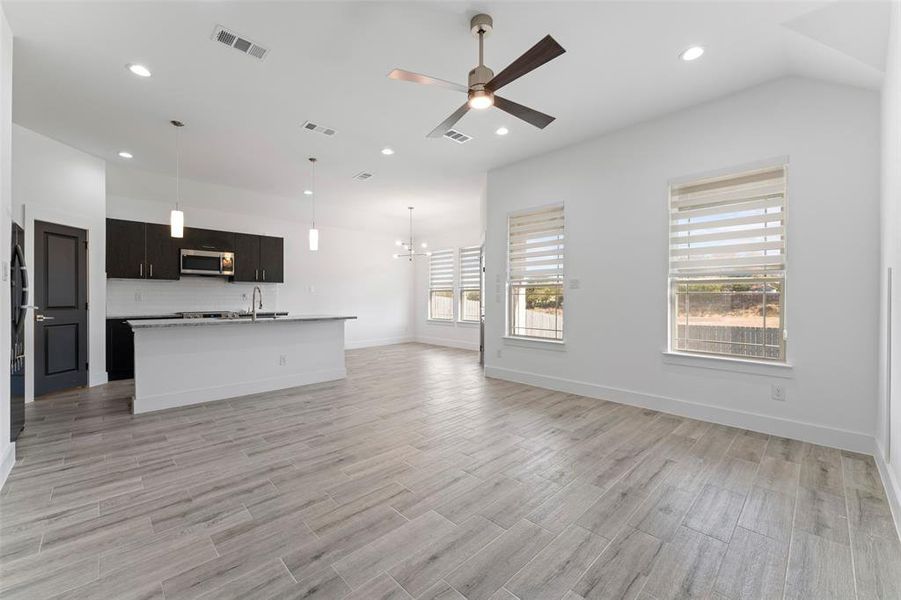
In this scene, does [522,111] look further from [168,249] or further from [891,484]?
[168,249]

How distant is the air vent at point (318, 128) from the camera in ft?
13.7

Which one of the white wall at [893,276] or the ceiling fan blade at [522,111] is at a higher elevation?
the ceiling fan blade at [522,111]

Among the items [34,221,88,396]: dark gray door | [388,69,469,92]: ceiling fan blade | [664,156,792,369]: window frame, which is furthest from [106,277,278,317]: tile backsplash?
[664,156,792,369]: window frame

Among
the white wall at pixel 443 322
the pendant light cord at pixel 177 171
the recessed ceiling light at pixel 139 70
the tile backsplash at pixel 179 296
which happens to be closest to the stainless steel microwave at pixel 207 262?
the tile backsplash at pixel 179 296

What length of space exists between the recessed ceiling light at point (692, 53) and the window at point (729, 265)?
4.10 ft

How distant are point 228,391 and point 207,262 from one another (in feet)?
10.2

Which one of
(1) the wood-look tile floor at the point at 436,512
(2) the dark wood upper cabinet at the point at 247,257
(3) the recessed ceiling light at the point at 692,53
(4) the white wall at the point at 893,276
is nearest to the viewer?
(1) the wood-look tile floor at the point at 436,512

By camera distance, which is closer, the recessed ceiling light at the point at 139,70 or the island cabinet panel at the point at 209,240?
the recessed ceiling light at the point at 139,70

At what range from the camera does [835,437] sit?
3.08 m

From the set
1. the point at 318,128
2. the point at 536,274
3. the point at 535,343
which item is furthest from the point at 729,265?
the point at 318,128

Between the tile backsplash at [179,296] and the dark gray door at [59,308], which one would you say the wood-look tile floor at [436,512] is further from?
the tile backsplash at [179,296]

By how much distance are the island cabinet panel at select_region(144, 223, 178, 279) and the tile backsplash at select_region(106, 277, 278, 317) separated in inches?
16.2

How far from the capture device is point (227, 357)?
4539 mm

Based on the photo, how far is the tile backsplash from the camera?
6039 millimetres
